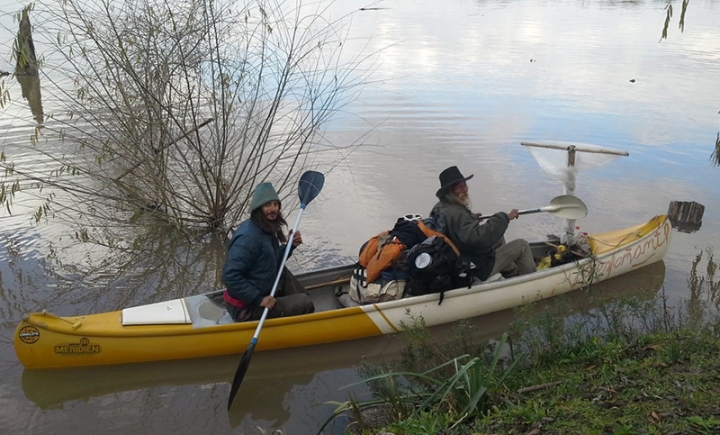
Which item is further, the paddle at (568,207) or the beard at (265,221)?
the paddle at (568,207)

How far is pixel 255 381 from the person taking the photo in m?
5.94

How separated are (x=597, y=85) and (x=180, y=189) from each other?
481 inches

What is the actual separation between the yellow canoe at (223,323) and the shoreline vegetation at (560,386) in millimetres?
923

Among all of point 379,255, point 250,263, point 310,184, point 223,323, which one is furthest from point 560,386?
point 310,184

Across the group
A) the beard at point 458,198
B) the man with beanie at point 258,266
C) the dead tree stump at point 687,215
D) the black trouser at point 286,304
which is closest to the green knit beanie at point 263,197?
the man with beanie at point 258,266

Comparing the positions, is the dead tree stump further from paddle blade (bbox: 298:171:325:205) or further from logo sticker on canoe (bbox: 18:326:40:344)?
logo sticker on canoe (bbox: 18:326:40:344)

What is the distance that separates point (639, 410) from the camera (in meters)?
3.64

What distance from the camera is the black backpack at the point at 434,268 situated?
6238 mm

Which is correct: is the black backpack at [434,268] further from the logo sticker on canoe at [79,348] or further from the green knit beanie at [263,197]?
the logo sticker on canoe at [79,348]

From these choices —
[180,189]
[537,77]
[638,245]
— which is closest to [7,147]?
[180,189]

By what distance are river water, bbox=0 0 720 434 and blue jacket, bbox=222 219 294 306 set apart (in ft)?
2.32

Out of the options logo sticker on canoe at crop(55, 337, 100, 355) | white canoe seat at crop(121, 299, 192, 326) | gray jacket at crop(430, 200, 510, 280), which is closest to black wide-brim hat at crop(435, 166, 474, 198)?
gray jacket at crop(430, 200, 510, 280)

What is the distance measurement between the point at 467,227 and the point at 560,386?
2.31m

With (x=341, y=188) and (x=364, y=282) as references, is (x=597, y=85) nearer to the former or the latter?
(x=341, y=188)
